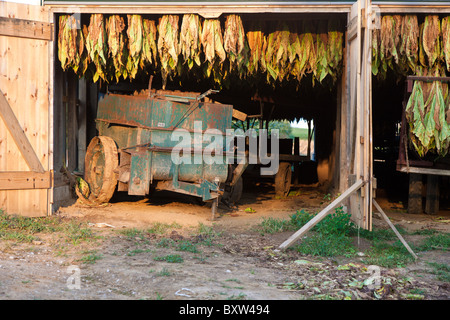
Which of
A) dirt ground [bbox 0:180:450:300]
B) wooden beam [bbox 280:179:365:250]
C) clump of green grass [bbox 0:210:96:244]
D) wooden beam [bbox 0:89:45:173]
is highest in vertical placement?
wooden beam [bbox 0:89:45:173]

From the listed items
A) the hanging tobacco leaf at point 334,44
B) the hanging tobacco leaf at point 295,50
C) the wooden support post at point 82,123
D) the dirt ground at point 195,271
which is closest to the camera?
the dirt ground at point 195,271

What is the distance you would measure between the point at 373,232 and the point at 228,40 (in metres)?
3.69

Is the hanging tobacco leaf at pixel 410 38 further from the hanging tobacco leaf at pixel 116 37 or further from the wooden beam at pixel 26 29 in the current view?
the wooden beam at pixel 26 29

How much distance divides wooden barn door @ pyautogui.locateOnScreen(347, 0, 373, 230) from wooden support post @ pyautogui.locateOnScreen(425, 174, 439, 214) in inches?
140

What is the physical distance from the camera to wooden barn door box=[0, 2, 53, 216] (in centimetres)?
682

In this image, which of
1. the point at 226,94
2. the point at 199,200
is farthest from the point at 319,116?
the point at 199,200

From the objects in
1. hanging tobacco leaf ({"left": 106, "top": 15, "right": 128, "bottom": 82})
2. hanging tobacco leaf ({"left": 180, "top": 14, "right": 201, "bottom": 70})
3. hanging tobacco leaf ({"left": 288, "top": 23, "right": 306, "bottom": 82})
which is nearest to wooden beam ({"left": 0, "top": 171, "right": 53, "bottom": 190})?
hanging tobacco leaf ({"left": 106, "top": 15, "right": 128, "bottom": 82})

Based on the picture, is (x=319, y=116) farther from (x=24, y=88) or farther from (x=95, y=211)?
(x=24, y=88)

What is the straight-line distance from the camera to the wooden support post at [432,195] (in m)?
9.06

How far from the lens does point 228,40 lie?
7.23 m

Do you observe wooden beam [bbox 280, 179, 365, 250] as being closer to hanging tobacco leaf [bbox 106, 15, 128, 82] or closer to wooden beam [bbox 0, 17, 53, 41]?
hanging tobacco leaf [bbox 106, 15, 128, 82]

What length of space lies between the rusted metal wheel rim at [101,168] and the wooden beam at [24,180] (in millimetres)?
1118

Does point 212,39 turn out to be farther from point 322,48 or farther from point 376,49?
point 376,49

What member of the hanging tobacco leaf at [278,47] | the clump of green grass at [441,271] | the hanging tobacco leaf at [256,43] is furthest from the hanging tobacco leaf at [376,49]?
the clump of green grass at [441,271]
